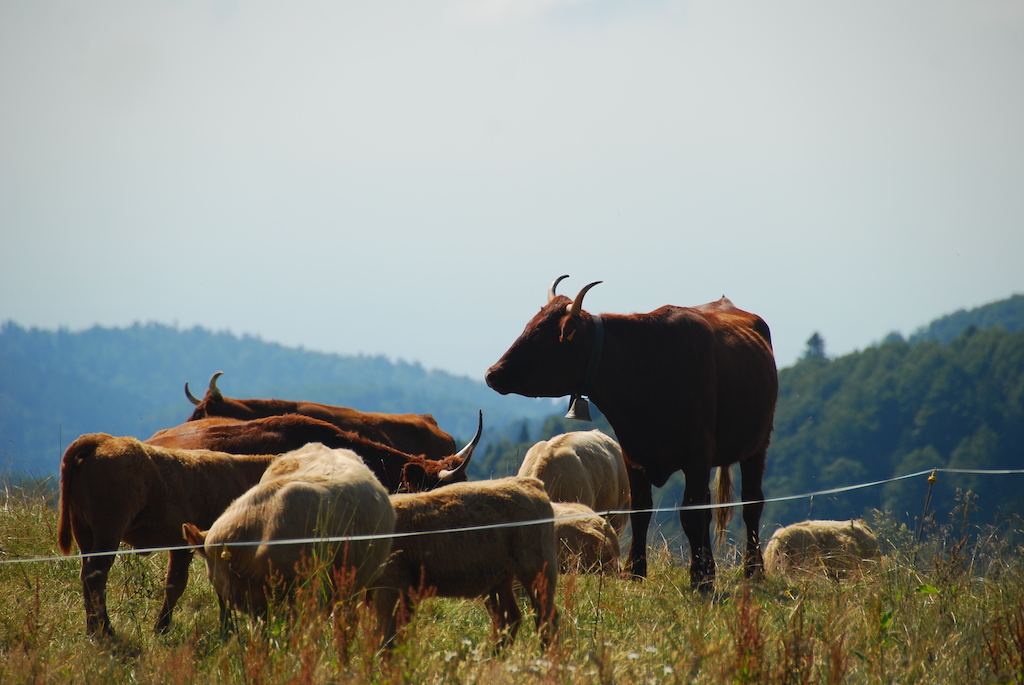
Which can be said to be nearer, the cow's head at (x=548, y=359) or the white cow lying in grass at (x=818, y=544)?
the cow's head at (x=548, y=359)

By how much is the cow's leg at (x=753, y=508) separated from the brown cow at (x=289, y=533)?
3500 mm

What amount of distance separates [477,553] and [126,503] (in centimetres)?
231

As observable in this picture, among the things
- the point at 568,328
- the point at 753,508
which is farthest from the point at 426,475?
the point at 753,508

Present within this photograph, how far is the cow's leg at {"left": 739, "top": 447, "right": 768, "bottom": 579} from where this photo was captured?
671cm

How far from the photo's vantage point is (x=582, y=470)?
8.23 meters

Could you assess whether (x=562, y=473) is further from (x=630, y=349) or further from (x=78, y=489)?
(x=78, y=489)

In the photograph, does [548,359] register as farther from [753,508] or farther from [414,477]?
[753,508]

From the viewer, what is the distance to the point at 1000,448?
255 feet

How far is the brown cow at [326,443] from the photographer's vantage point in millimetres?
6578

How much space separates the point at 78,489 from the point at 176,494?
0.56 meters

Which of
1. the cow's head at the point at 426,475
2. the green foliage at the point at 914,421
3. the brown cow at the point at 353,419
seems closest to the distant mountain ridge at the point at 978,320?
the green foliage at the point at 914,421

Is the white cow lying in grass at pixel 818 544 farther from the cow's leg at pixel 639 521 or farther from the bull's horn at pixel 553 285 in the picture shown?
the bull's horn at pixel 553 285

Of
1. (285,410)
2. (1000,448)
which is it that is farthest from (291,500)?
(1000,448)

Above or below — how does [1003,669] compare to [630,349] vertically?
below
